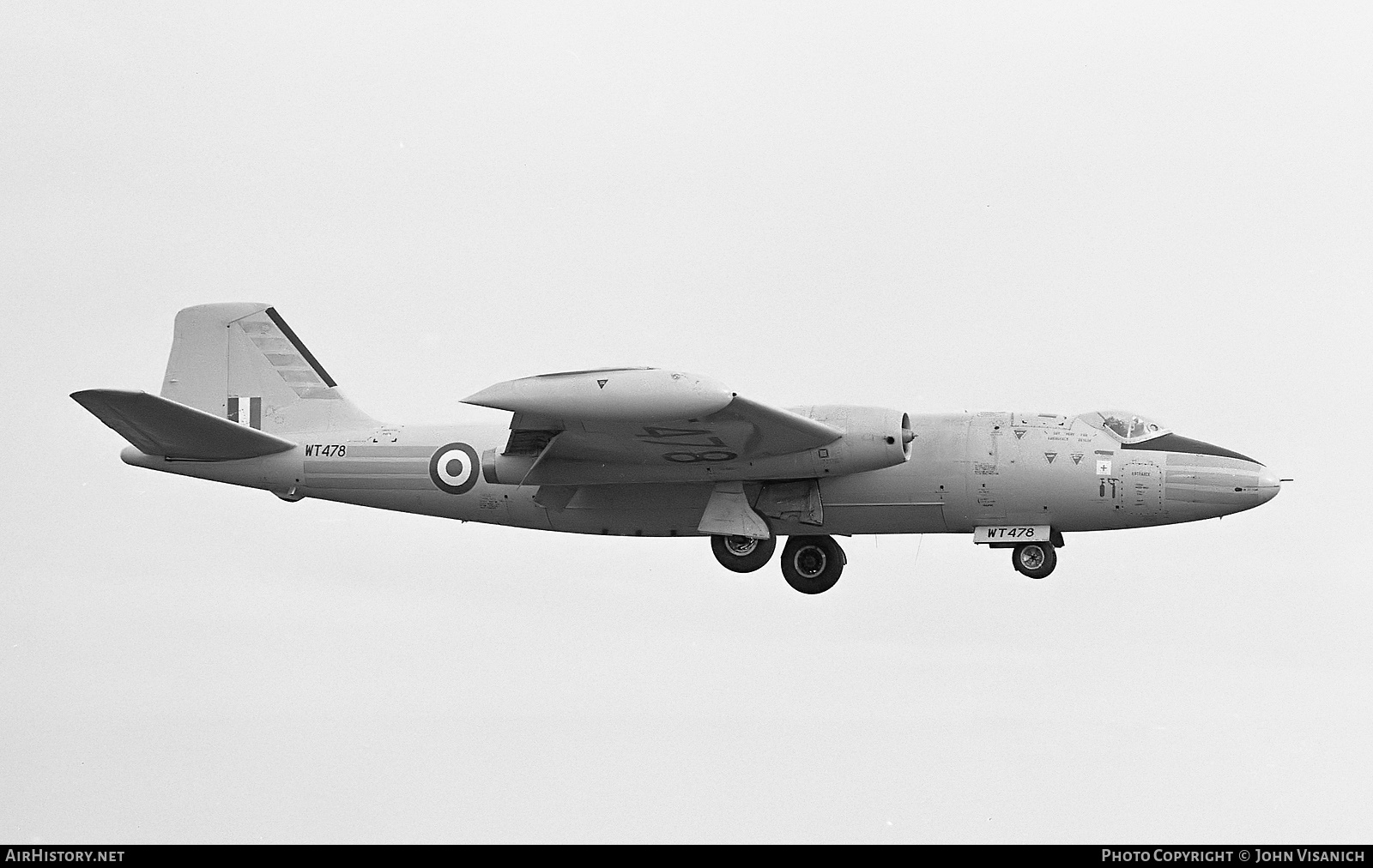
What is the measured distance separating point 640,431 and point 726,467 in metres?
1.82

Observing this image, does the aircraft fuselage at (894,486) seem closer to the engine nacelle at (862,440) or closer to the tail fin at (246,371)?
the engine nacelle at (862,440)

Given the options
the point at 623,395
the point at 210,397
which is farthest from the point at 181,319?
the point at 623,395

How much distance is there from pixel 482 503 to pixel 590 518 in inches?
70.2

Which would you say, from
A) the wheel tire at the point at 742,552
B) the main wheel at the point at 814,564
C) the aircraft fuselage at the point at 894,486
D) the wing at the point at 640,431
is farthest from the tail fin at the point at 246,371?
the main wheel at the point at 814,564

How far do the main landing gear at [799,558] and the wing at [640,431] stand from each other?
1.34 metres

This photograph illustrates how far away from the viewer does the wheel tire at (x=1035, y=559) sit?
88.7ft

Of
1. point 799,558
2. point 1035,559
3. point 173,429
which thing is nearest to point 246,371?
point 173,429

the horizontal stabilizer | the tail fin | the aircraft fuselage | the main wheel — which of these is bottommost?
the main wheel

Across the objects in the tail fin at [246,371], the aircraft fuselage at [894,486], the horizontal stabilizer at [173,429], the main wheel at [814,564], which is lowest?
the main wheel at [814,564]

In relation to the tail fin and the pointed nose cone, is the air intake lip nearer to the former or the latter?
the pointed nose cone

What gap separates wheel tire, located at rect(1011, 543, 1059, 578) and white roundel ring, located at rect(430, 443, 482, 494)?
27.1 feet

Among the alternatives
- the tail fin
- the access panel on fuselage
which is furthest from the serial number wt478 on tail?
the tail fin

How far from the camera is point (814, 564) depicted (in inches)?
1117

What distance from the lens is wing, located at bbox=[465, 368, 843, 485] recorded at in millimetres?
24078
